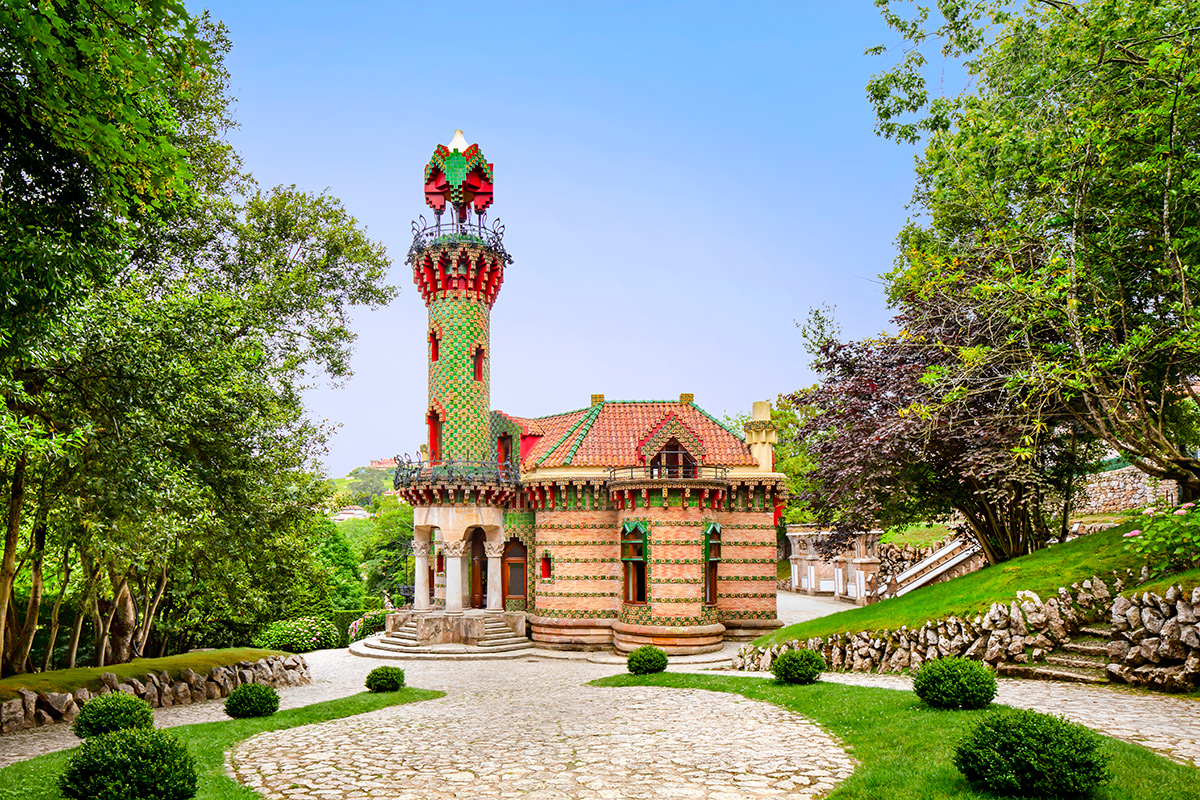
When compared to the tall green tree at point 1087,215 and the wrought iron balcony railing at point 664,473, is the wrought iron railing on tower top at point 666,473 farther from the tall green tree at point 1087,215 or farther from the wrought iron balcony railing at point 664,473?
the tall green tree at point 1087,215

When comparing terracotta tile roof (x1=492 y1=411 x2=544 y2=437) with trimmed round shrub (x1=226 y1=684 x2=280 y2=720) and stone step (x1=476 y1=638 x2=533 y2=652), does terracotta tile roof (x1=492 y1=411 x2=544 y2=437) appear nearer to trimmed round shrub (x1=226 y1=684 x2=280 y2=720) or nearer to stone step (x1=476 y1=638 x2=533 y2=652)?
stone step (x1=476 y1=638 x2=533 y2=652)

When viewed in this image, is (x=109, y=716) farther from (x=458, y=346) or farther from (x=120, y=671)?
(x=458, y=346)

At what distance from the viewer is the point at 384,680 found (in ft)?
60.3

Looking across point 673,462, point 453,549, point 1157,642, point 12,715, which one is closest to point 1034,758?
point 1157,642

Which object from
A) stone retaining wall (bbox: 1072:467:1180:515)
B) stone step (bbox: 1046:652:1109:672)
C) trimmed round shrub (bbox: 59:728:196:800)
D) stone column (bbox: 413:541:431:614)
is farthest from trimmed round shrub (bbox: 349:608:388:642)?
stone retaining wall (bbox: 1072:467:1180:515)

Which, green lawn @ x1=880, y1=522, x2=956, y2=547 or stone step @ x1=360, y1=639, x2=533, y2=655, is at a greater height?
green lawn @ x1=880, y1=522, x2=956, y2=547

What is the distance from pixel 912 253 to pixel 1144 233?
4.54 meters

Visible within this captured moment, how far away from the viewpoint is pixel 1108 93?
47.3 feet

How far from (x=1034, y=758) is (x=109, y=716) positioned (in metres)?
13.0

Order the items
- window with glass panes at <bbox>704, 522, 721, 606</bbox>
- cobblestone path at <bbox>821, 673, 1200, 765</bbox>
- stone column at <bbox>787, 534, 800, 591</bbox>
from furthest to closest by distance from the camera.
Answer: stone column at <bbox>787, 534, 800, 591</bbox>, window with glass panes at <bbox>704, 522, 721, 606</bbox>, cobblestone path at <bbox>821, 673, 1200, 765</bbox>

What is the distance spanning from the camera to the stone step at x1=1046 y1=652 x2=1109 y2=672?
46.6 ft

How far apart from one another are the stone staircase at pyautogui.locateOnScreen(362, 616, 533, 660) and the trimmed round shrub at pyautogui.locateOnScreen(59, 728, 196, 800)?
18.4 m

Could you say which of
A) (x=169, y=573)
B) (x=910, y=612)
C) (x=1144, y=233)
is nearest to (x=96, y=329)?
(x=169, y=573)

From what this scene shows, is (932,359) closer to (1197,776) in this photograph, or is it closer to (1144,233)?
(1144,233)
